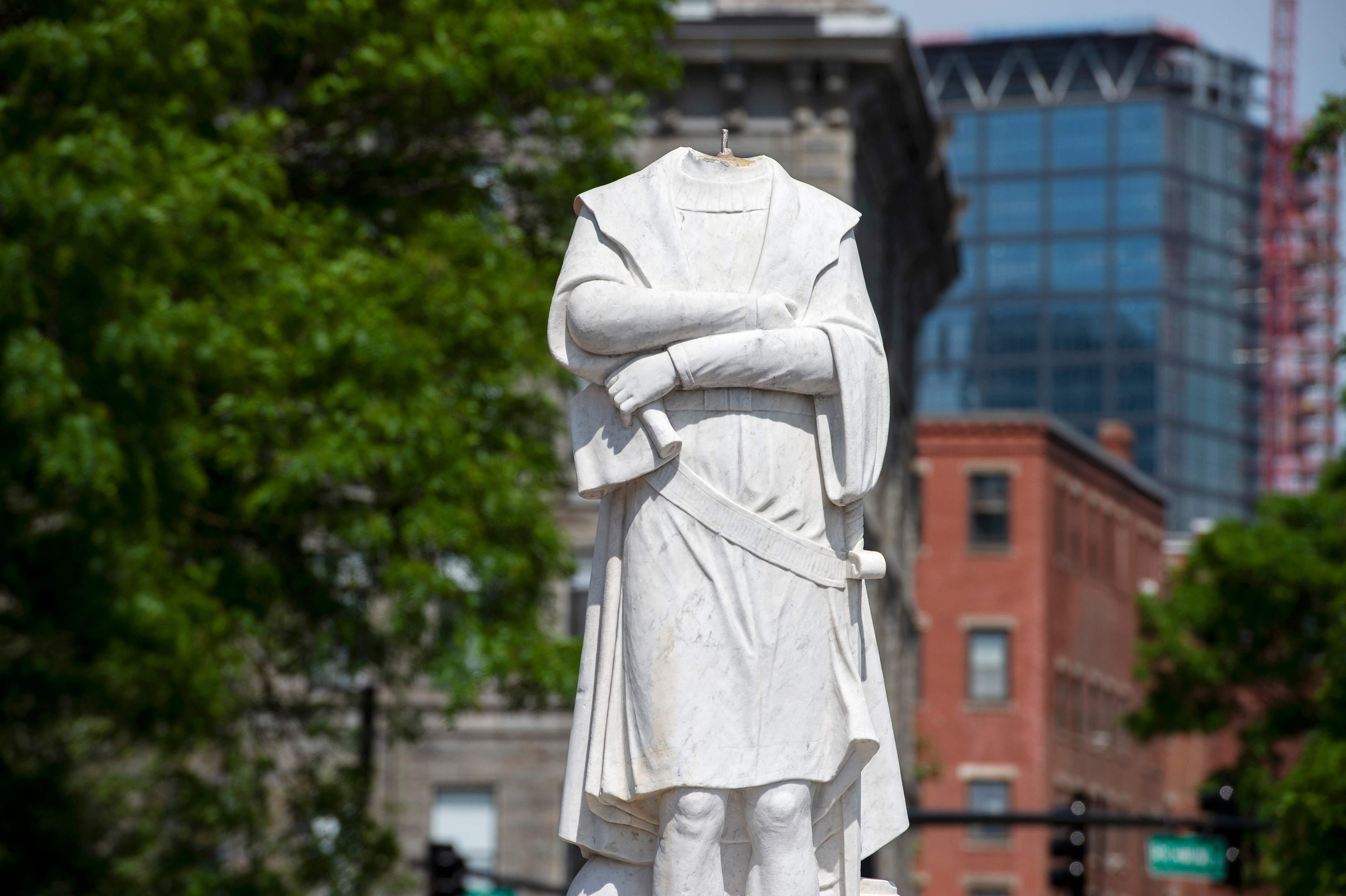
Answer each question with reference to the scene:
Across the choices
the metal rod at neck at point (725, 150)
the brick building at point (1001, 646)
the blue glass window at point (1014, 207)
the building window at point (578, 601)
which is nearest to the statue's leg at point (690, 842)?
the metal rod at neck at point (725, 150)

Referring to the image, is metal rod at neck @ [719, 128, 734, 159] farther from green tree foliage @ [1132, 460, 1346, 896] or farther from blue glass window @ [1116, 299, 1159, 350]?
blue glass window @ [1116, 299, 1159, 350]

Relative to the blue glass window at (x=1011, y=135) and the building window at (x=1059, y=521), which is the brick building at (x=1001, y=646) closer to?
the building window at (x=1059, y=521)

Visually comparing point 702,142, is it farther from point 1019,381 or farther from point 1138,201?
point 1138,201

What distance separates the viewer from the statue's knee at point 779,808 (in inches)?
332

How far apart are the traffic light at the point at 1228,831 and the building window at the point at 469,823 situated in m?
17.4

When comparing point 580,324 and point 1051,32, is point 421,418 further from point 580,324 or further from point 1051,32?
point 1051,32

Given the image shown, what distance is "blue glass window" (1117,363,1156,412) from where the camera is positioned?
6294 inches

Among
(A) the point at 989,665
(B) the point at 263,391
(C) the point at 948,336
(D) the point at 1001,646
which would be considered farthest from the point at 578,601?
(C) the point at 948,336

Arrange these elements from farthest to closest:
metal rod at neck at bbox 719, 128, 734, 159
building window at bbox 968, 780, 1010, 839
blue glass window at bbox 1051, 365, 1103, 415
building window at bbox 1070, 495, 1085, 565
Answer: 1. blue glass window at bbox 1051, 365, 1103, 415
2. building window at bbox 1070, 495, 1085, 565
3. building window at bbox 968, 780, 1010, 839
4. metal rod at neck at bbox 719, 128, 734, 159

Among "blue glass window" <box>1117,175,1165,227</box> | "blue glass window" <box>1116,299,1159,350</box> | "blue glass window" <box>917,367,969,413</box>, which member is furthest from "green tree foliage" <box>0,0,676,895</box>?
"blue glass window" <box>1117,175,1165,227</box>

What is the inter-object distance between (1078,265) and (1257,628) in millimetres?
120914

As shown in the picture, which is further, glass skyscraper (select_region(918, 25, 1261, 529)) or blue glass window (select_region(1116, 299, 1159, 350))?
blue glass window (select_region(1116, 299, 1159, 350))

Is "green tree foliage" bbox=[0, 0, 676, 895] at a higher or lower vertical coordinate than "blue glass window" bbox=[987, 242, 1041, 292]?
lower

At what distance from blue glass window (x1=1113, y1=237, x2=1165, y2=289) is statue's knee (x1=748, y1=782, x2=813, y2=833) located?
157m
